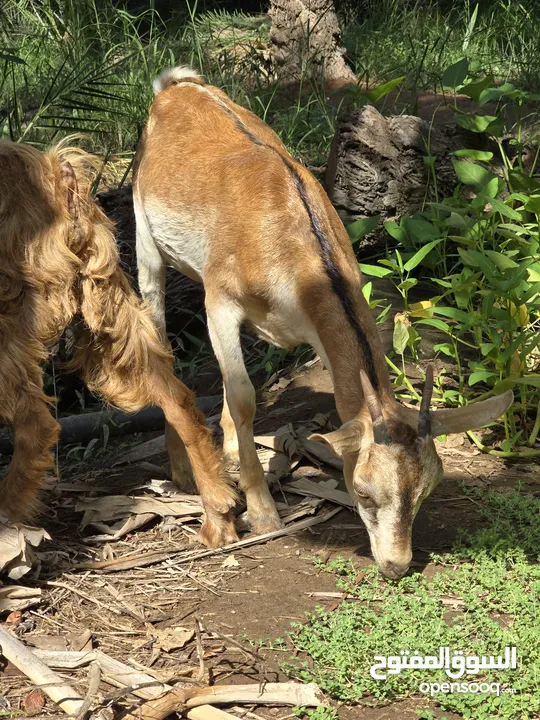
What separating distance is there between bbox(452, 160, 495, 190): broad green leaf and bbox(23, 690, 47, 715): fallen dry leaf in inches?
159

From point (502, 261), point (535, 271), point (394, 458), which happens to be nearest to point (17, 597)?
point (394, 458)

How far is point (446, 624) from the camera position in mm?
4211

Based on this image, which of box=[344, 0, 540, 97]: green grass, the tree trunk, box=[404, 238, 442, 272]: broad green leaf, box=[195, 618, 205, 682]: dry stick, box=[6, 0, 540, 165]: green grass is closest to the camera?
box=[195, 618, 205, 682]: dry stick

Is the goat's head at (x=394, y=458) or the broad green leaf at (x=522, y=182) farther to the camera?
the broad green leaf at (x=522, y=182)

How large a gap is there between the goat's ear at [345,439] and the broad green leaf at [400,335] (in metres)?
1.48

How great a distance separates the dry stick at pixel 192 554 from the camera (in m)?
4.86

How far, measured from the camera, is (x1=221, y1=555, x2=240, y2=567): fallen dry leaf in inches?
193

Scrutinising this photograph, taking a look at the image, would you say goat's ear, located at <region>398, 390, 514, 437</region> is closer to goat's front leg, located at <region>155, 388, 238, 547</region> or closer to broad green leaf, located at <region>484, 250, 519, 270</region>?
goat's front leg, located at <region>155, 388, 238, 547</region>

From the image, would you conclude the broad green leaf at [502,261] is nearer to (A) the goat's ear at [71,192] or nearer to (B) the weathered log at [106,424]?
(B) the weathered log at [106,424]

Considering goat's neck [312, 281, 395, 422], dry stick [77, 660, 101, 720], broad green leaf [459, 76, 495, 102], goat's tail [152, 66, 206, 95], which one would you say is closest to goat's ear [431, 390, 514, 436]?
goat's neck [312, 281, 395, 422]

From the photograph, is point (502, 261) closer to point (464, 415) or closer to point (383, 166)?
point (464, 415)

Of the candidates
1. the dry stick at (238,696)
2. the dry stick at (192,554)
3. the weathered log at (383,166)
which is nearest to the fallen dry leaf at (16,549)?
the dry stick at (192,554)

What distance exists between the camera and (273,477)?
5.75m

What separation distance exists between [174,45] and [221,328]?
21.4ft
